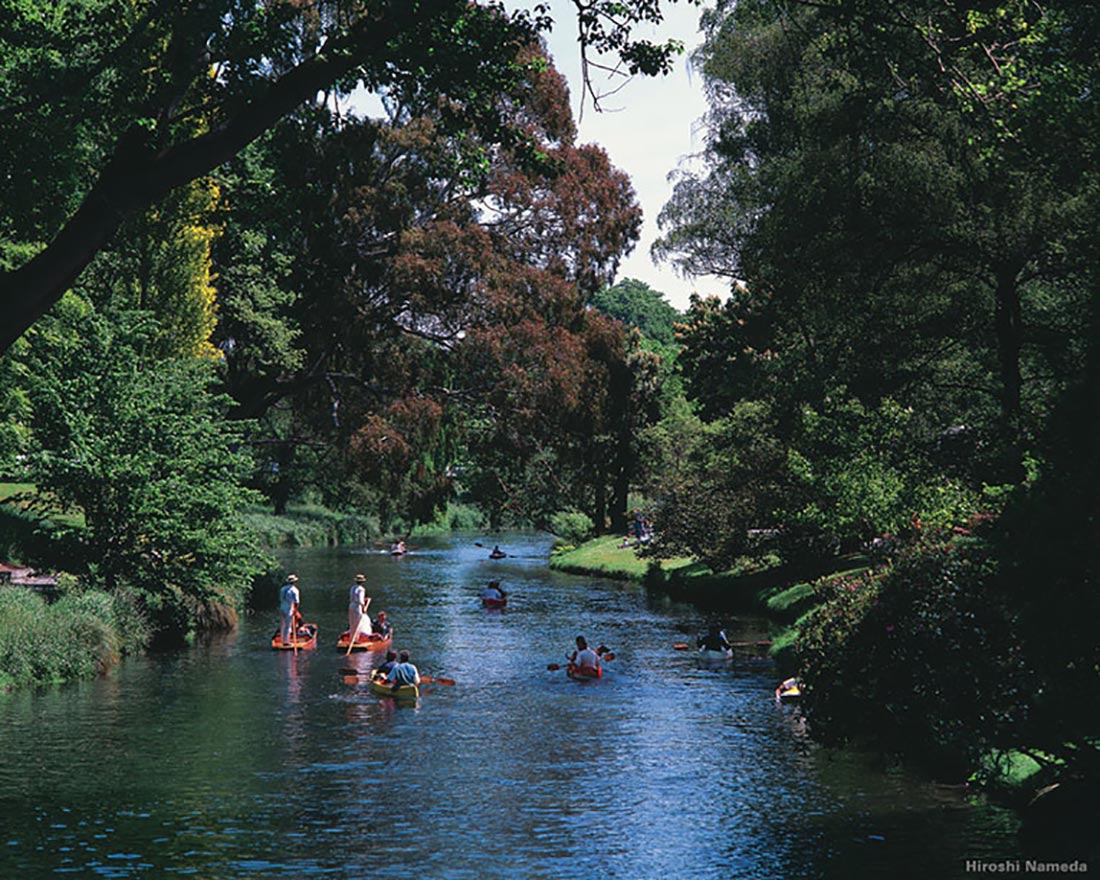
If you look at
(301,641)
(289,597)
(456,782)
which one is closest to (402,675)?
(456,782)

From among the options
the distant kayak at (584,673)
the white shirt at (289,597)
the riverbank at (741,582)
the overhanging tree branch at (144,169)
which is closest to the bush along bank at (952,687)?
the overhanging tree branch at (144,169)

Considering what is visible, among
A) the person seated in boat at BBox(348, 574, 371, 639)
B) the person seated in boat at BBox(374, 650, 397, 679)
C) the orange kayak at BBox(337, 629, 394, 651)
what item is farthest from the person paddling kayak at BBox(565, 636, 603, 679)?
the orange kayak at BBox(337, 629, 394, 651)

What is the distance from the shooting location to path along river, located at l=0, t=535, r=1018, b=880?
16.3 m

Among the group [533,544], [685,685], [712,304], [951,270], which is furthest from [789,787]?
[533,544]

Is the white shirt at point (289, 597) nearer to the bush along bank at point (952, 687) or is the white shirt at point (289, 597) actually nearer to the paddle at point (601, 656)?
the paddle at point (601, 656)

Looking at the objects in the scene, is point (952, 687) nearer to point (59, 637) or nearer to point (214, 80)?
point (214, 80)

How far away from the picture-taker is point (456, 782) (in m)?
20.7

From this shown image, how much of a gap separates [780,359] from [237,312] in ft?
66.3

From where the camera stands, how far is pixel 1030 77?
19.2 meters

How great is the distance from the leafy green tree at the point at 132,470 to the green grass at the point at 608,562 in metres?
23.5

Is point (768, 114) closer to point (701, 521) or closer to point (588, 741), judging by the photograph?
point (701, 521)

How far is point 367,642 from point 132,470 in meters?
7.91

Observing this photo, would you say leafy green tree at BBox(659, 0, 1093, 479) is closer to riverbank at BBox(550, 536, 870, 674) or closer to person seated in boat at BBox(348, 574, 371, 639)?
riverbank at BBox(550, 536, 870, 674)

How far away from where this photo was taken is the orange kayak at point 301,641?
35.5 m
